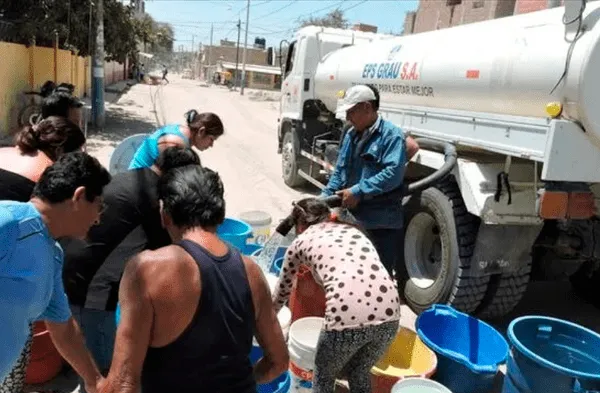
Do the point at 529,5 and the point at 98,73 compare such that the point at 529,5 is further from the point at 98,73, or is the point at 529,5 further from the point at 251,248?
the point at 251,248

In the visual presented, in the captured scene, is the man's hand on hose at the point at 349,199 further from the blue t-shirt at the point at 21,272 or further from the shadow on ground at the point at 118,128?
the shadow on ground at the point at 118,128

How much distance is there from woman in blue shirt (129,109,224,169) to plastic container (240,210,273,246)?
136 centimetres

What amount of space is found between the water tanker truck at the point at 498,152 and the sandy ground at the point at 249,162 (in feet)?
1.17

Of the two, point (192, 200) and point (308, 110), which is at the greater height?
point (192, 200)

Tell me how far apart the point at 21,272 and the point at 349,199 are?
2.46 meters

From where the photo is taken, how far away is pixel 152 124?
1589 centimetres

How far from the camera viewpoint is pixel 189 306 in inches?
58.1

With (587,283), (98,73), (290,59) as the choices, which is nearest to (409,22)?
(98,73)

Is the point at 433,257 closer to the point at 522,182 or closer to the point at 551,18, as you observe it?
the point at 522,182

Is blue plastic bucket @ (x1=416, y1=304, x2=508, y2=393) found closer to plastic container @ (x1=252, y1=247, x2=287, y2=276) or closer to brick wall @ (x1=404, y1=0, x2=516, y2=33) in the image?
plastic container @ (x1=252, y1=247, x2=287, y2=276)

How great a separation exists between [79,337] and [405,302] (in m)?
3.40

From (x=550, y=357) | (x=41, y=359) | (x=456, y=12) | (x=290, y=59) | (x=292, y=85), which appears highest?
(x=456, y=12)

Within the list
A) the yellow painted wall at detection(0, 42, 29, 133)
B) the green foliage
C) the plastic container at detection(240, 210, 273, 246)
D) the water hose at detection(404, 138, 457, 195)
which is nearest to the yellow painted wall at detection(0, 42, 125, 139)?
the yellow painted wall at detection(0, 42, 29, 133)

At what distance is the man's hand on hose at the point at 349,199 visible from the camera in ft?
12.1
